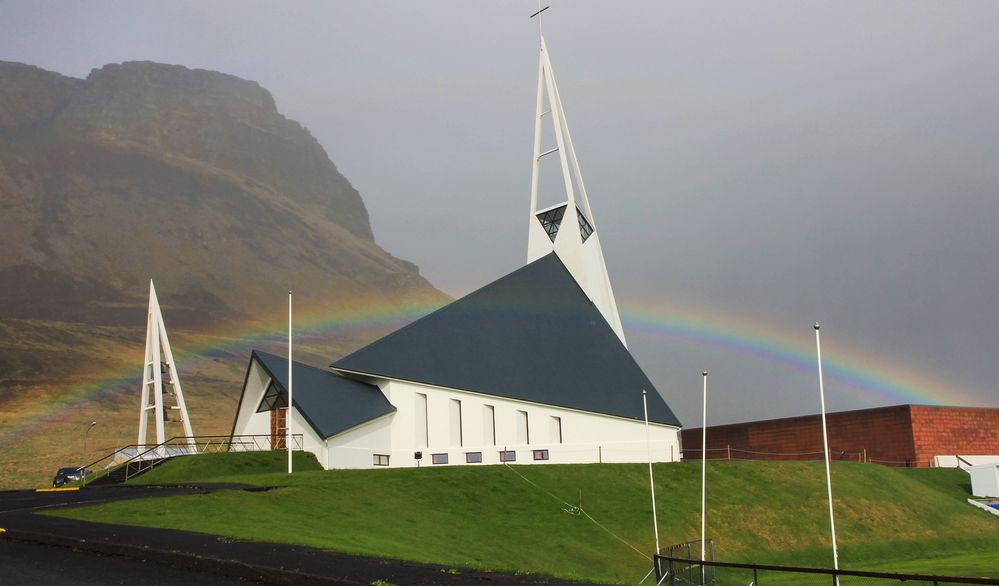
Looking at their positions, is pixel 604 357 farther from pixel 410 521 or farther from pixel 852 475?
Result: pixel 410 521

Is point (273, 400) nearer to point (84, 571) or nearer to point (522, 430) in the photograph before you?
Result: point (522, 430)

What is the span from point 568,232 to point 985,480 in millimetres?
27745

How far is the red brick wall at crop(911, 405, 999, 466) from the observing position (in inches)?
2179

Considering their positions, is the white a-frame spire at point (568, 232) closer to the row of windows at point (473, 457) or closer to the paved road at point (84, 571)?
the row of windows at point (473, 457)

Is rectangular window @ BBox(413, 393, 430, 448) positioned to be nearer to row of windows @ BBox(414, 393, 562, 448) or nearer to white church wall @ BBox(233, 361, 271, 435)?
row of windows @ BBox(414, 393, 562, 448)

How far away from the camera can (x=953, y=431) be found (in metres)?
57.0

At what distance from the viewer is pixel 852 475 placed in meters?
46.1

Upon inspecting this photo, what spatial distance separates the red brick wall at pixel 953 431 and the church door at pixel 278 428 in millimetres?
37736

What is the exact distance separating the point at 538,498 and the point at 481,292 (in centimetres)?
1809

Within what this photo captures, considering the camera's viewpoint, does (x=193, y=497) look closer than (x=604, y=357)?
Yes

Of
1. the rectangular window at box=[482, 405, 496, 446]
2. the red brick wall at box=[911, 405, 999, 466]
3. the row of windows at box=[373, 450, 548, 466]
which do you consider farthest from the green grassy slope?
the red brick wall at box=[911, 405, 999, 466]

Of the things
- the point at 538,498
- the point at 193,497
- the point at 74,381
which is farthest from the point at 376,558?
the point at 74,381

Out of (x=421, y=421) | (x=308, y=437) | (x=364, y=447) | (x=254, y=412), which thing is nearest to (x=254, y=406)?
(x=254, y=412)

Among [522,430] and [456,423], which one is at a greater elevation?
[456,423]
